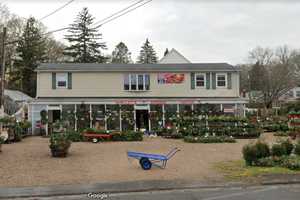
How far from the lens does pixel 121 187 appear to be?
9.91 m

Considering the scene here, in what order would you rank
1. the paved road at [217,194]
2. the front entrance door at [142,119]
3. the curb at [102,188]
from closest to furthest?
the paved road at [217,194] → the curb at [102,188] → the front entrance door at [142,119]

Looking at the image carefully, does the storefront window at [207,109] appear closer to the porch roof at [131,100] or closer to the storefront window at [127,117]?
the porch roof at [131,100]

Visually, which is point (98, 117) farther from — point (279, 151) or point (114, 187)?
point (114, 187)

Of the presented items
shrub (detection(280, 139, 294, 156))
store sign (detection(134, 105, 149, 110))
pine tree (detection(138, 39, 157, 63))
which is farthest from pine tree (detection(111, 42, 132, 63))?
shrub (detection(280, 139, 294, 156))

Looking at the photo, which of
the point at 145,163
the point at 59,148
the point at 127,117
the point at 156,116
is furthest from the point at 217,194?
the point at 127,117

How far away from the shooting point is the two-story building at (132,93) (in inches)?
1190

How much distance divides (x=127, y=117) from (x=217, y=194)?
846 inches

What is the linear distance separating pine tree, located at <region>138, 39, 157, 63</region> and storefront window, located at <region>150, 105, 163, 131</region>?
60.7 metres

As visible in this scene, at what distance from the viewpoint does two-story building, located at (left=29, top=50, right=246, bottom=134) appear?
30219mm

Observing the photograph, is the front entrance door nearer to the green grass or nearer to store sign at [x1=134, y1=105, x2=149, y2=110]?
store sign at [x1=134, y1=105, x2=149, y2=110]

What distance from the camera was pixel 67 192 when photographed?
9.44m

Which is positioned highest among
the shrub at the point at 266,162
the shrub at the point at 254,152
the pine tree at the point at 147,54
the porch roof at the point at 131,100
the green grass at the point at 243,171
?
the pine tree at the point at 147,54

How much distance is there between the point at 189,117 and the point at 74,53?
41588mm

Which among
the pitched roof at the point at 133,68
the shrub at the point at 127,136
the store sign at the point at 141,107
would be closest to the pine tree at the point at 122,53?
the pitched roof at the point at 133,68
